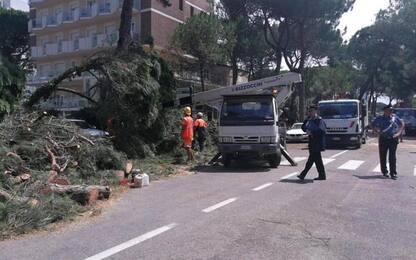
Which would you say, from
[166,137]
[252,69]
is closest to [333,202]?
[166,137]

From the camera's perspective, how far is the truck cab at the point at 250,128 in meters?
16.5

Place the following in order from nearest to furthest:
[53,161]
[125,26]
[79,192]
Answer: [79,192] < [53,161] < [125,26]

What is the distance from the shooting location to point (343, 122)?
27.2 meters

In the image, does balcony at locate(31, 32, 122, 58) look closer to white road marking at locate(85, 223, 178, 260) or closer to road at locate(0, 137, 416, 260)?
road at locate(0, 137, 416, 260)

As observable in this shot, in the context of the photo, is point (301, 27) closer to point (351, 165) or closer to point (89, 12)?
point (89, 12)

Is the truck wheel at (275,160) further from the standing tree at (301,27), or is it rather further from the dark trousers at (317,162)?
the standing tree at (301,27)

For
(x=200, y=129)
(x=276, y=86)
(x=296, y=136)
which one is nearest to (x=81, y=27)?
(x=296, y=136)

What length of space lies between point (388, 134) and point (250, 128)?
409 centimetres

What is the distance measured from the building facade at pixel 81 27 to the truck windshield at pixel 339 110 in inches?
716

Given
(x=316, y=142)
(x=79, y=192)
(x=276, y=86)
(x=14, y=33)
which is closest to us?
(x=79, y=192)

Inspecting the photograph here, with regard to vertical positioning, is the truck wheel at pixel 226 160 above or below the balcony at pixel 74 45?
below

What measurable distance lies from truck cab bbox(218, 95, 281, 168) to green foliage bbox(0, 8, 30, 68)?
48.9 meters

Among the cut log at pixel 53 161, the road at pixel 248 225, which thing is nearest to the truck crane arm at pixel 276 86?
the road at pixel 248 225

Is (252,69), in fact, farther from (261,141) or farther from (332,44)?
(261,141)
